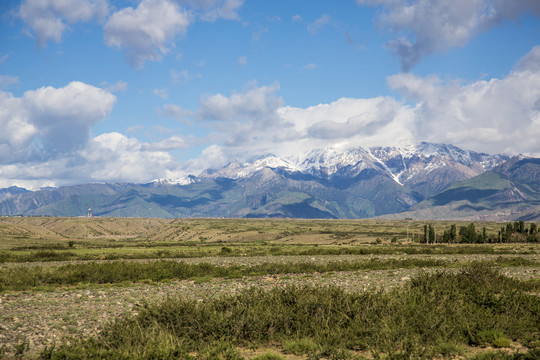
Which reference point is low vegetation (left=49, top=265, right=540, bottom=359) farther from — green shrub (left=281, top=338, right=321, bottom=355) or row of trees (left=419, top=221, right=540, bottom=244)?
row of trees (left=419, top=221, right=540, bottom=244)

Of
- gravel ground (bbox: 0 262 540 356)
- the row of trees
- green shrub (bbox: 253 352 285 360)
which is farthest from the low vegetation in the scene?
the row of trees

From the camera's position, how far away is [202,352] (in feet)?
52.7

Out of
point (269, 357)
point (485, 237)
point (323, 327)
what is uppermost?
point (323, 327)

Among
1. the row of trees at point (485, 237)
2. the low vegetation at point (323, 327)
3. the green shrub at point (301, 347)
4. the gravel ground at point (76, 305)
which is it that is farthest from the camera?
the row of trees at point (485, 237)

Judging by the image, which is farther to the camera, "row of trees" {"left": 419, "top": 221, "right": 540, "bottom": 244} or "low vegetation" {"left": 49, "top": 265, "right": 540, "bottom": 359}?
"row of trees" {"left": 419, "top": 221, "right": 540, "bottom": 244}

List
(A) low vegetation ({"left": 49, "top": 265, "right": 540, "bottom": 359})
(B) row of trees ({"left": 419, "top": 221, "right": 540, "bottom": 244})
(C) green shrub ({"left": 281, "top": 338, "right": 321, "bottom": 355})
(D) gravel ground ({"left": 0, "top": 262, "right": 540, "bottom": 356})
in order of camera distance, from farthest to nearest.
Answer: (B) row of trees ({"left": 419, "top": 221, "right": 540, "bottom": 244}) → (D) gravel ground ({"left": 0, "top": 262, "right": 540, "bottom": 356}) → (C) green shrub ({"left": 281, "top": 338, "right": 321, "bottom": 355}) → (A) low vegetation ({"left": 49, "top": 265, "right": 540, "bottom": 359})

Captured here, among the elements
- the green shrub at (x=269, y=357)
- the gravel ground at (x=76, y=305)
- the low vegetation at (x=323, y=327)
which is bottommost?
the gravel ground at (x=76, y=305)

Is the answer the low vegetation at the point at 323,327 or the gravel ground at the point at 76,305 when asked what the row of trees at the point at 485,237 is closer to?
the gravel ground at the point at 76,305

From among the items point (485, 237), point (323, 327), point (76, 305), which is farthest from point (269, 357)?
point (485, 237)

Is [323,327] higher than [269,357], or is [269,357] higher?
[323,327]

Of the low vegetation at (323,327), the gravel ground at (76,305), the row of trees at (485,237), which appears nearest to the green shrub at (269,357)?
the low vegetation at (323,327)

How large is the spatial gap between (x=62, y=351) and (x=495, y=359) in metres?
15.2

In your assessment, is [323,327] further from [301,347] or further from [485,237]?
[485,237]

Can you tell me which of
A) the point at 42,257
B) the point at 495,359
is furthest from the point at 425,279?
the point at 42,257
